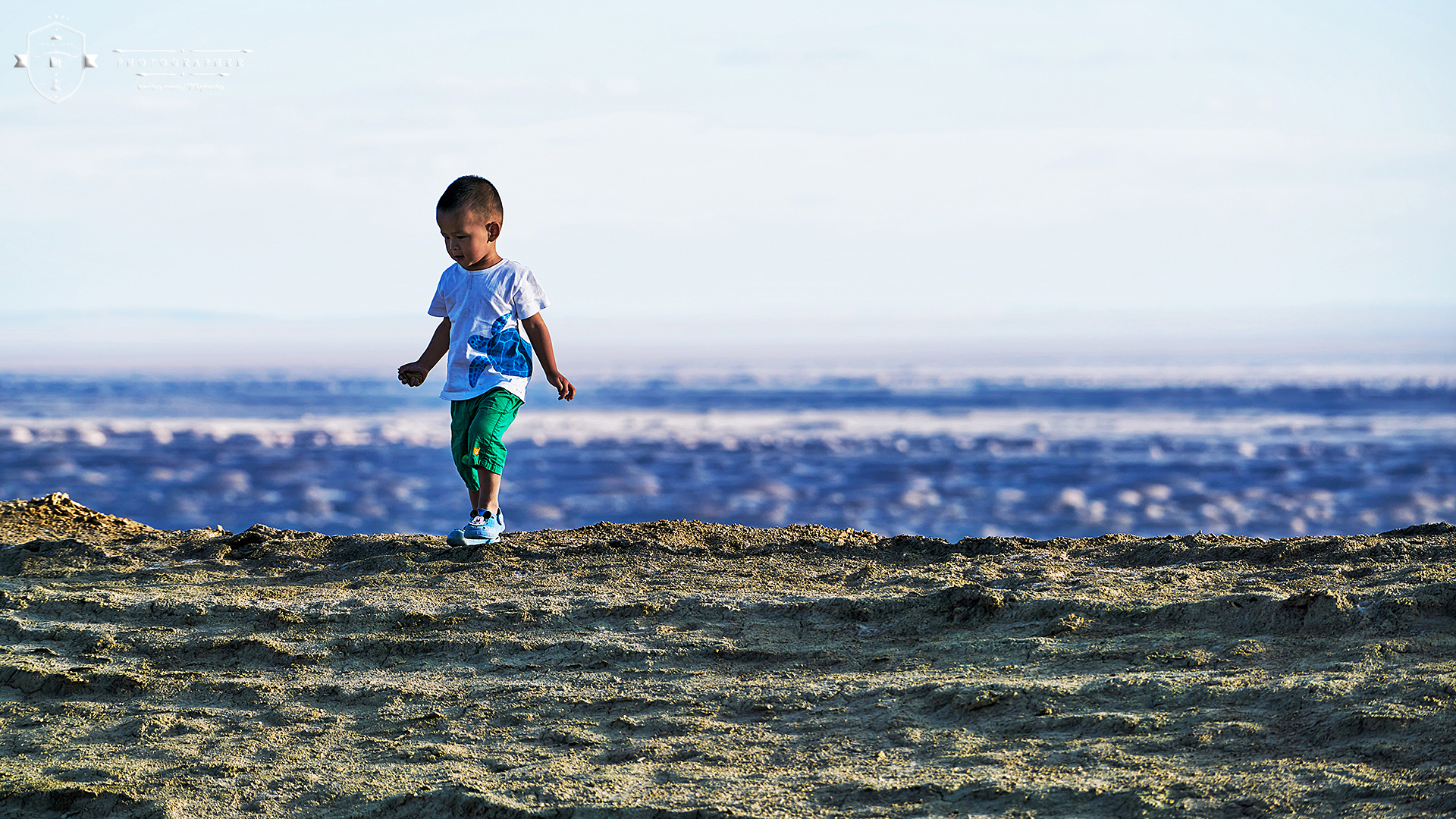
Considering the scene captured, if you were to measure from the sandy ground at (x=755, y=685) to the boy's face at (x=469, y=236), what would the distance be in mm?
1247

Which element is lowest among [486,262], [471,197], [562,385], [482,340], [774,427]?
[774,427]

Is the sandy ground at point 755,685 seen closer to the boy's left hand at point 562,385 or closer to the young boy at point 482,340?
the young boy at point 482,340

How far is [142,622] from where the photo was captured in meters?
3.54

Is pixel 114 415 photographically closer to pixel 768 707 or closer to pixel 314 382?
pixel 314 382

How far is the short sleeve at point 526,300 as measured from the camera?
4.59 m

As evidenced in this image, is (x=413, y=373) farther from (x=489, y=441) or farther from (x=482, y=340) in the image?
(x=489, y=441)

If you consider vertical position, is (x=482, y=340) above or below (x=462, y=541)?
above

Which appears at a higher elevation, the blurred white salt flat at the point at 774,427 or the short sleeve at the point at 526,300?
the short sleeve at the point at 526,300

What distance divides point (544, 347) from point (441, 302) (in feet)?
1.61

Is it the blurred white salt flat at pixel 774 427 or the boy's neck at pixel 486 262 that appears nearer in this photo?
the boy's neck at pixel 486 262

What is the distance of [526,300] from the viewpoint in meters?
4.59

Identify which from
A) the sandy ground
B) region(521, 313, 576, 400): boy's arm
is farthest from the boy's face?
the sandy ground

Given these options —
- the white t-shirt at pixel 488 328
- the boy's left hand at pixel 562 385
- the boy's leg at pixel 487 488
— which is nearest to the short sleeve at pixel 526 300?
the white t-shirt at pixel 488 328

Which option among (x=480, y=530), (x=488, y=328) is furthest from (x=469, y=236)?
(x=480, y=530)
